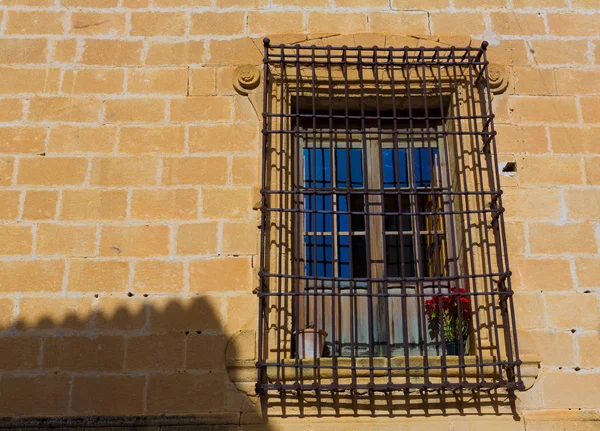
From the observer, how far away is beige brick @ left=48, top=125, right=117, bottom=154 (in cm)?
422

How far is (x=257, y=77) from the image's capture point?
4.38 metres

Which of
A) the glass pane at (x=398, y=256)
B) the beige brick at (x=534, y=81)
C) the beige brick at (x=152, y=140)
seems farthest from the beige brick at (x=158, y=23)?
the beige brick at (x=534, y=81)

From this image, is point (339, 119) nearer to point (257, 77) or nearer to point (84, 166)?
point (257, 77)

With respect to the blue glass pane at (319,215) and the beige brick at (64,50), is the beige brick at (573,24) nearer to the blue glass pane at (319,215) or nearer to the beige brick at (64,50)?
the blue glass pane at (319,215)

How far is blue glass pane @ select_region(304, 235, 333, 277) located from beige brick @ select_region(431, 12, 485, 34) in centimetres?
153

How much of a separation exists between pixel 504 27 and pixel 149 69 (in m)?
2.23

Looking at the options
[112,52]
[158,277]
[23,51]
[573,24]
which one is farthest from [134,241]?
[573,24]

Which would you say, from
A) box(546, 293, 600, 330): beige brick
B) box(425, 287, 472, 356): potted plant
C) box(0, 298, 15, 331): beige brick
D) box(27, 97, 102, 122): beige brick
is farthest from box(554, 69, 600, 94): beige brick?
box(0, 298, 15, 331): beige brick

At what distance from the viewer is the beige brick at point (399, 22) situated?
4.59 meters

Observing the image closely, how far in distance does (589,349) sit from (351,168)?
1683mm

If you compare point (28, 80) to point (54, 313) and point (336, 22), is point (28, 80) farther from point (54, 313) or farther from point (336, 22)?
point (336, 22)

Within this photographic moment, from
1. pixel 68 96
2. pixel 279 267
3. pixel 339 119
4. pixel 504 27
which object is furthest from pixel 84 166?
pixel 504 27

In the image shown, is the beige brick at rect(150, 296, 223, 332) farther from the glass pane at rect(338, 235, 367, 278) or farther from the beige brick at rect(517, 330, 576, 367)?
the beige brick at rect(517, 330, 576, 367)

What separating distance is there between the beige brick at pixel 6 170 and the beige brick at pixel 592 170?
3301mm
